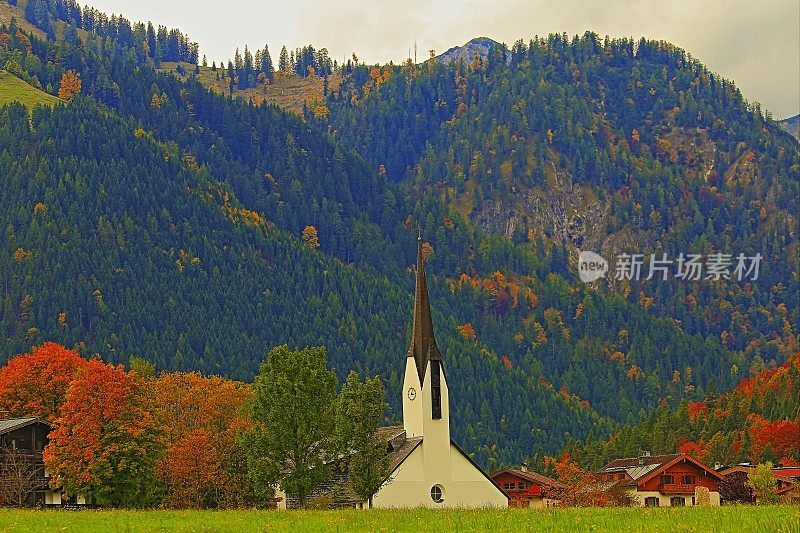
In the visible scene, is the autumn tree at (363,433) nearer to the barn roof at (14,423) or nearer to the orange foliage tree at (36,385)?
the barn roof at (14,423)

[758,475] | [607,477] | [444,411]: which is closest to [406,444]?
[444,411]

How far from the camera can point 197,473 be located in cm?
11762

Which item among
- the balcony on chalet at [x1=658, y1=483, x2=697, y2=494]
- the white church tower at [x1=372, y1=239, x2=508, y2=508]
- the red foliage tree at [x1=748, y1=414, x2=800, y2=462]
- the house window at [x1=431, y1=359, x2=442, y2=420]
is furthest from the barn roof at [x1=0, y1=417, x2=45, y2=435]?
the red foliage tree at [x1=748, y1=414, x2=800, y2=462]

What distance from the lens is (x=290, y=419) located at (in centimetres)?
9212

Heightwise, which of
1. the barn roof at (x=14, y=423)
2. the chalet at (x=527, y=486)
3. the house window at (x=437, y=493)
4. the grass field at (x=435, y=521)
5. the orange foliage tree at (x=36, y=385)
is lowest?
the grass field at (x=435, y=521)

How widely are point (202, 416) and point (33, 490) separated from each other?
1344 inches

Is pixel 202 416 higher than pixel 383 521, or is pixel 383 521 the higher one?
pixel 202 416

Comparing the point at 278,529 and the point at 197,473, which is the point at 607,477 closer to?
the point at 197,473

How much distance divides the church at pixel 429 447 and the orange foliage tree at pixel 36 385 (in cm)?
2982

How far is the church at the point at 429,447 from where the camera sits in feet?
380

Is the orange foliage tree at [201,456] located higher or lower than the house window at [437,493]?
higher

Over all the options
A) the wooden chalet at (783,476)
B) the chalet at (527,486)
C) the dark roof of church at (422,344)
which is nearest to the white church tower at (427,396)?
the dark roof of church at (422,344)

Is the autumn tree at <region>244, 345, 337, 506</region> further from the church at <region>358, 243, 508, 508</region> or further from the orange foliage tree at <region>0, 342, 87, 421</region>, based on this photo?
the orange foliage tree at <region>0, 342, 87, 421</region>

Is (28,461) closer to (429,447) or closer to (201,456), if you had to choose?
(201,456)
